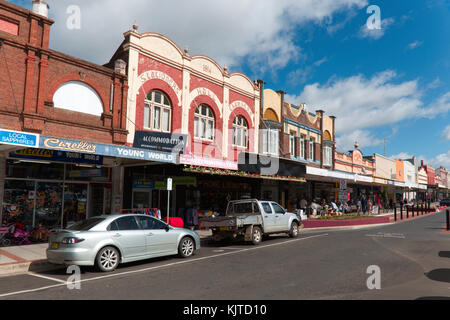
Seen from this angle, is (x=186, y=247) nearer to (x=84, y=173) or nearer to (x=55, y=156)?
(x=84, y=173)

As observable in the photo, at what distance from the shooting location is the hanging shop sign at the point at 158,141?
16.2 meters

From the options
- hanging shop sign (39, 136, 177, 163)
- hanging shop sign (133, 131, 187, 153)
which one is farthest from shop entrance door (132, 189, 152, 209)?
hanging shop sign (39, 136, 177, 163)

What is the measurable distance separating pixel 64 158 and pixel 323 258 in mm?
10763

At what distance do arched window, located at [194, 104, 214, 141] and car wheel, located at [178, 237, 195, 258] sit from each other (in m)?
10.1

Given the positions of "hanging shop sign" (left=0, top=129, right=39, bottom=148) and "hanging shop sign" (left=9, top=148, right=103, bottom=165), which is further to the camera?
"hanging shop sign" (left=9, top=148, right=103, bottom=165)

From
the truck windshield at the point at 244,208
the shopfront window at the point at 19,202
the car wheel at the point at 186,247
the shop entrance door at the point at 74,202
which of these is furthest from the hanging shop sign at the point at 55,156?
the car wheel at the point at 186,247

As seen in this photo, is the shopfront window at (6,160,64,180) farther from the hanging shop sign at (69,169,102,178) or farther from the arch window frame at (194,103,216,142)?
the arch window frame at (194,103,216,142)

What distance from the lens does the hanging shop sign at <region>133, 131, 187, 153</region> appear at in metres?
16.2

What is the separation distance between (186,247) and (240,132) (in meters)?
13.7

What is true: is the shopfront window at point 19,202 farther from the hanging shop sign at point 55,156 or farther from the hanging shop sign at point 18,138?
the hanging shop sign at point 18,138

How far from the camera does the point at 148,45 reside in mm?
17766

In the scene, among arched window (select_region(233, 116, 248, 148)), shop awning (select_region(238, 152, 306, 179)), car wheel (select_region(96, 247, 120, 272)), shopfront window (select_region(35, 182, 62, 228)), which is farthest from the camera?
arched window (select_region(233, 116, 248, 148))

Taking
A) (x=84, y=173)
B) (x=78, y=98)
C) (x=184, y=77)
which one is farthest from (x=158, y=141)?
(x=184, y=77)

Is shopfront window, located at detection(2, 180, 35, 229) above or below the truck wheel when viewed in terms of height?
above
